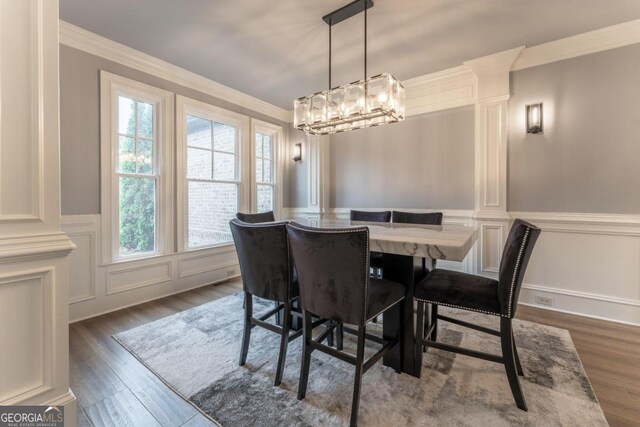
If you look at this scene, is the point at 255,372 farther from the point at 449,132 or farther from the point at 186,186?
the point at 449,132

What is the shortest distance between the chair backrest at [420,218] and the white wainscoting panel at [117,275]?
8.20 ft

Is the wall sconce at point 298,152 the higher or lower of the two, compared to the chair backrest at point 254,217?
A: higher

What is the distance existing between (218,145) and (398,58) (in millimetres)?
2548

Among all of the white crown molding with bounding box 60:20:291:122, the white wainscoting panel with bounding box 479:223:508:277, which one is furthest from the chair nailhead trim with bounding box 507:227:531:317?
the white crown molding with bounding box 60:20:291:122

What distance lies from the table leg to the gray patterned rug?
0.09 meters

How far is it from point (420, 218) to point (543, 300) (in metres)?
1.54

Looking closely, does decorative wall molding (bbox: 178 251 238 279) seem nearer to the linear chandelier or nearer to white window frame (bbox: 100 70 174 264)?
white window frame (bbox: 100 70 174 264)

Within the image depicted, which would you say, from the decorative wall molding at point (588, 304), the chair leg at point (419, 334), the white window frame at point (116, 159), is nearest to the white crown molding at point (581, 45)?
the decorative wall molding at point (588, 304)

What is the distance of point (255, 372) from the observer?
1.87m

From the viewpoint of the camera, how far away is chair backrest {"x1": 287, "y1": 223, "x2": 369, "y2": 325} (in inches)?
53.8

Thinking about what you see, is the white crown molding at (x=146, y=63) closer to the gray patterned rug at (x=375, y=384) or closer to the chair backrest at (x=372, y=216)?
the chair backrest at (x=372, y=216)

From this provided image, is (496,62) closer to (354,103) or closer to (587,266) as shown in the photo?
(354,103)

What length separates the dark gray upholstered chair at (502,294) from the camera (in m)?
1.51

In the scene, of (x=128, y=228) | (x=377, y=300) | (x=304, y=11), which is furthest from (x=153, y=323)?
(x=304, y=11)
